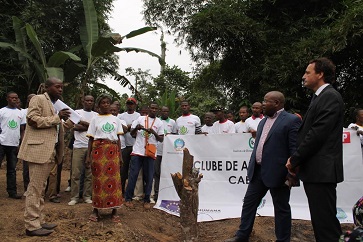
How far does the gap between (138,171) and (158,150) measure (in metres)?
0.81

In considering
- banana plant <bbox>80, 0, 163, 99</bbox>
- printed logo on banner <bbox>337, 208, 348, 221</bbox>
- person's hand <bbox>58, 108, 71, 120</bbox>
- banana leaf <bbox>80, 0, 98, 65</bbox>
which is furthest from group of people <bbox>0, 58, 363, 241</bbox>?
banana leaf <bbox>80, 0, 98, 65</bbox>

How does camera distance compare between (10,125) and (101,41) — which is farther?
(101,41)

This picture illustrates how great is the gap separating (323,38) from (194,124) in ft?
18.3

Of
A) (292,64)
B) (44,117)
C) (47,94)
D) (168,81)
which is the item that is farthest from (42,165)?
(168,81)

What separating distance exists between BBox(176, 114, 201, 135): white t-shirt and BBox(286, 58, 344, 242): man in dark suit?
11.7 ft

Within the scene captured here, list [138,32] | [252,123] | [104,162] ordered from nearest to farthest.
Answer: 1. [104,162]
2. [252,123]
3. [138,32]

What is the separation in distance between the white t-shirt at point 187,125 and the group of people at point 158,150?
0.8 inches

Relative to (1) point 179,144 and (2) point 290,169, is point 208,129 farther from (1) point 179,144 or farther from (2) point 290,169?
(2) point 290,169

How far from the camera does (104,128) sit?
478cm

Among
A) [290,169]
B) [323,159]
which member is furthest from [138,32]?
[323,159]

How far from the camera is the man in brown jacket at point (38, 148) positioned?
386 cm

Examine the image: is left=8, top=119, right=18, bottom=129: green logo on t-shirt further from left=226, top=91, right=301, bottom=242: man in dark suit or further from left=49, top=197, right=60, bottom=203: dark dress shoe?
left=226, top=91, right=301, bottom=242: man in dark suit

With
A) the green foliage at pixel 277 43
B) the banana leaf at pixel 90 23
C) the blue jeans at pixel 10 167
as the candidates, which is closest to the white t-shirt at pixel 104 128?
the blue jeans at pixel 10 167

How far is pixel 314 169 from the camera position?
304 centimetres
